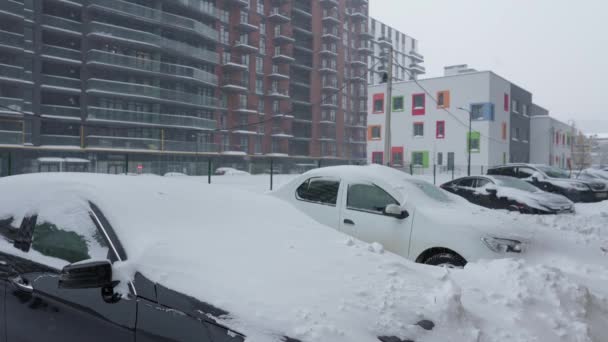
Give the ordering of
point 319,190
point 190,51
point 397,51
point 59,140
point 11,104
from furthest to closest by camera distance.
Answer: point 397,51, point 190,51, point 59,140, point 11,104, point 319,190

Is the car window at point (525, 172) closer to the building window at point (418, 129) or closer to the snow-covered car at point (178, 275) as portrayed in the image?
the snow-covered car at point (178, 275)

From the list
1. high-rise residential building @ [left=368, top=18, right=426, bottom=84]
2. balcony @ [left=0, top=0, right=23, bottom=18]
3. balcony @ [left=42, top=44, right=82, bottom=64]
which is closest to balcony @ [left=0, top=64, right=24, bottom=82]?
balcony @ [left=42, top=44, right=82, bottom=64]

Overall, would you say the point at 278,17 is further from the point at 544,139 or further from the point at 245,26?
the point at 544,139

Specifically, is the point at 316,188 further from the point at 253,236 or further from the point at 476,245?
A: the point at 253,236

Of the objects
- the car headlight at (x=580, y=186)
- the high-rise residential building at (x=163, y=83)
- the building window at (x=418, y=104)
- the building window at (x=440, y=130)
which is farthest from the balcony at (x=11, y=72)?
the building window at (x=440, y=130)

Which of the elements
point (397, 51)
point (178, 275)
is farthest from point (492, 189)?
point (397, 51)

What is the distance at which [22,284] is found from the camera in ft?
8.33

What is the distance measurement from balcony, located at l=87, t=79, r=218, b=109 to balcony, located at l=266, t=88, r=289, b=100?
9.64 metres

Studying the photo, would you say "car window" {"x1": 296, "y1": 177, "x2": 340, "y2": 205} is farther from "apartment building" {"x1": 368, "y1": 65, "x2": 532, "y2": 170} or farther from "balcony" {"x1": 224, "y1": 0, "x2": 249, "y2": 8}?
"balcony" {"x1": 224, "y1": 0, "x2": 249, "y2": 8}

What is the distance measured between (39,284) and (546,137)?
2133 inches

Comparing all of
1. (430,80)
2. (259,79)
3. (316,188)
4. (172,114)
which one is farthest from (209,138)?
(316,188)

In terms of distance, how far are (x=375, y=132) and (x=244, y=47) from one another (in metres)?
17.1

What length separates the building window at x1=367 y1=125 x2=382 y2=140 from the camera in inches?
1774

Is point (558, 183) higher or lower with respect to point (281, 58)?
lower
